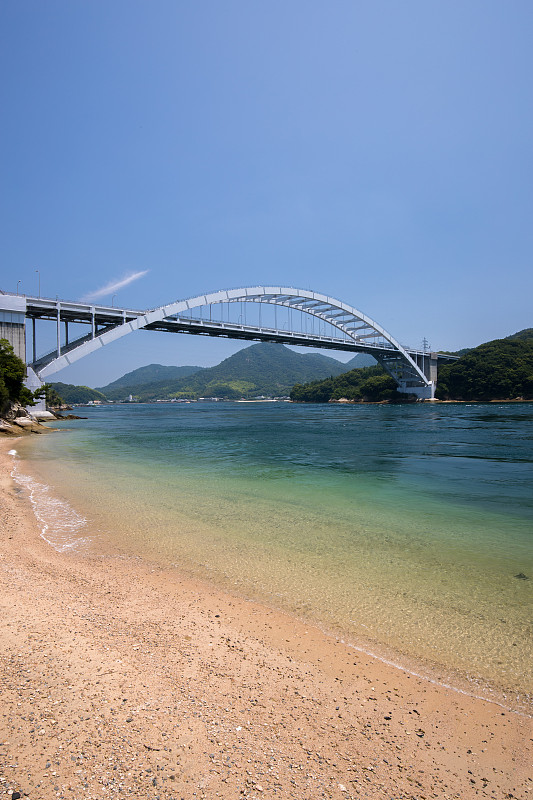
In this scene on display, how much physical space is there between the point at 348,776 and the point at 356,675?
38.5 inches

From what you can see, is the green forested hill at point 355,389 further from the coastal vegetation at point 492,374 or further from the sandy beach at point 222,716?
the sandy beach at point 222,716

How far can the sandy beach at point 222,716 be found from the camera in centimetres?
189

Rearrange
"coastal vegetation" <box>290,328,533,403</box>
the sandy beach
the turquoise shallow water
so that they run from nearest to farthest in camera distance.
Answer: the sandy beach, the turquoise shallow water, "coastal vegetation" <box>290,328,533,403</box>

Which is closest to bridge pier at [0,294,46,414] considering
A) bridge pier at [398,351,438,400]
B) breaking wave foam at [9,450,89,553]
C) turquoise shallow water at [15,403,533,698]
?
turquoise shallow water at [15,403,533,698]

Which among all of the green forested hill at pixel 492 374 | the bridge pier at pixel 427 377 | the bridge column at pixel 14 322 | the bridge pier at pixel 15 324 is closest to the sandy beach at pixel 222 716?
the bridge pier at pixel 15 324

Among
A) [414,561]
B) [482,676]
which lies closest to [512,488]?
[414,561]

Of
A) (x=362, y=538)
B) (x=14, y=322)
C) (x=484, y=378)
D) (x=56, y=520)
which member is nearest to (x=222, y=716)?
(x=362, y=538)

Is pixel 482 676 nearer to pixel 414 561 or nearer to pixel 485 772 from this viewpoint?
pixel 485 772

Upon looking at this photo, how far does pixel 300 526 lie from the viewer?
6773mm

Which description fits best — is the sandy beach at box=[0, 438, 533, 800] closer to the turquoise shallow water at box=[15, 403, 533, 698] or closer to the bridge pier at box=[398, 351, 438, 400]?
the turquoise shallow water at box=[15, 403, 533, 698]

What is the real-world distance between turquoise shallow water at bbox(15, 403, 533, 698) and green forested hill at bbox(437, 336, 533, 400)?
67269 millimetres

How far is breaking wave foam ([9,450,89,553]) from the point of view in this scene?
231 inches

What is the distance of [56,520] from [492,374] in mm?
80503

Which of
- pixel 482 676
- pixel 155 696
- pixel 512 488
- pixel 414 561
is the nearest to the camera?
pixel 155 696
